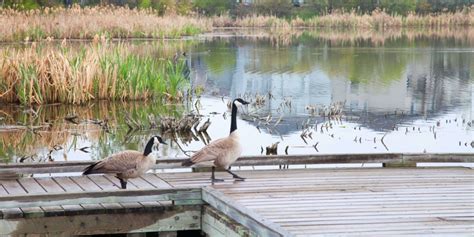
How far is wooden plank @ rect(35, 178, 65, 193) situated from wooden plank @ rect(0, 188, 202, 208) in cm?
74

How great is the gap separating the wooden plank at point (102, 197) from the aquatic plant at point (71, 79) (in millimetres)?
11059

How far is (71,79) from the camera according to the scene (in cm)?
1950

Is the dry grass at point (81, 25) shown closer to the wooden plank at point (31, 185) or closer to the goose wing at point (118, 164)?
the wooden plank at point (31, 185)

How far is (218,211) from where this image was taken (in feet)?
26.8

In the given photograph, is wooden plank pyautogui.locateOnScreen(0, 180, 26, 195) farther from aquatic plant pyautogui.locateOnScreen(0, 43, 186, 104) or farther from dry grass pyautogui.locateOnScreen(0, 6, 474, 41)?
dry grass pyautogui.locateOnScreen(0, 6, 474, 41)

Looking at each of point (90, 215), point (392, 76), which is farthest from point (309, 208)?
point (392, 76)

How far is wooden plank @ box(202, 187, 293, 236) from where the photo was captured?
7.04m

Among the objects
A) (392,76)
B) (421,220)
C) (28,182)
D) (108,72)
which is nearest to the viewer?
(421,220)

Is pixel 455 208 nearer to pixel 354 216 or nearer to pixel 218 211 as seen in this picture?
pixel 354 216

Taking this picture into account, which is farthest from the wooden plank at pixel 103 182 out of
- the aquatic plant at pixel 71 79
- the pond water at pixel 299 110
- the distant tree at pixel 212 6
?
the distant tree at pixel 212 6

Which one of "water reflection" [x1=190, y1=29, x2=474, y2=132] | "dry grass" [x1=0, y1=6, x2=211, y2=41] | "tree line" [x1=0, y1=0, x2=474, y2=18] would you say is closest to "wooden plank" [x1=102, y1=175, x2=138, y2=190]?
"water reflection" [x1=190, y1=29, x2=474, y2=132]

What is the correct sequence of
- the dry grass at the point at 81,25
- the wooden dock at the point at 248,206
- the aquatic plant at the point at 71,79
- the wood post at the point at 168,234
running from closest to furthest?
the wooden dock at the point at 248,206 → the wood post at the point at 168,234 → the aquatic plant at the point at 71,79 → the dry grass at the point at 81,25

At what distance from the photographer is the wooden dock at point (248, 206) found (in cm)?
747

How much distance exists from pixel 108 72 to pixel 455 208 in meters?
12.3
